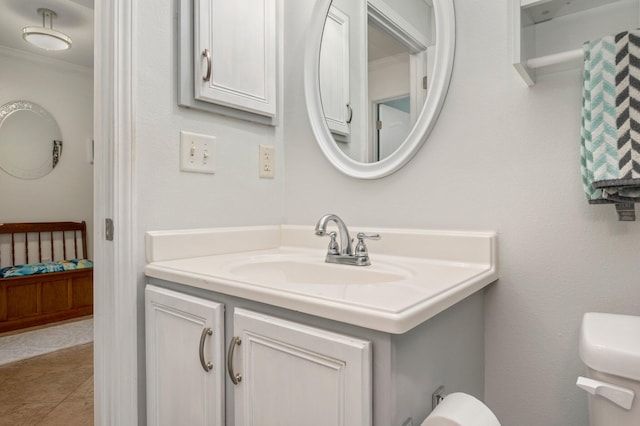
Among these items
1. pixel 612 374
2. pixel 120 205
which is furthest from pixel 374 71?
pixel 612 374

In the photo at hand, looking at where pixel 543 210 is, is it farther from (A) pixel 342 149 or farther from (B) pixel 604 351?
(A) pixel 342 149

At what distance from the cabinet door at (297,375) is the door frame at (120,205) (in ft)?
1.47

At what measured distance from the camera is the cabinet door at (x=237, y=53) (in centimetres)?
119

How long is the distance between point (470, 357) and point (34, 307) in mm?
3365

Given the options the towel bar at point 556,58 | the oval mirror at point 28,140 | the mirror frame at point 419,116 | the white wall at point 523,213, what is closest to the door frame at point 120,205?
the mirror frame at point 419,116

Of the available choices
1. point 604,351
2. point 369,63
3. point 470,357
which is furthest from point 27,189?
point 604,351

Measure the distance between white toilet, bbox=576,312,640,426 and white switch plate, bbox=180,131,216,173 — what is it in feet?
3.59

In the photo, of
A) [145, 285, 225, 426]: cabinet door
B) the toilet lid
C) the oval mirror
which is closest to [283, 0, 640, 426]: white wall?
the toilet lid

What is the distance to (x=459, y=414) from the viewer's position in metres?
0.60

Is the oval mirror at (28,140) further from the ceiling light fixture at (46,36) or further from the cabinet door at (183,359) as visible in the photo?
the cabinet door at (183,359)

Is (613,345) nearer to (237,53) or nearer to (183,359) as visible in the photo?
(183,359)

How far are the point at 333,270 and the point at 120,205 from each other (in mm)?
621

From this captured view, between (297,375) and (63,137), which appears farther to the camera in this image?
(63,137)

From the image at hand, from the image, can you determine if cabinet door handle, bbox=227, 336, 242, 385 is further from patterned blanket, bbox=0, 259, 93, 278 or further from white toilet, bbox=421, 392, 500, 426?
patterned blanket, bbox=0, 259, 93, 278
